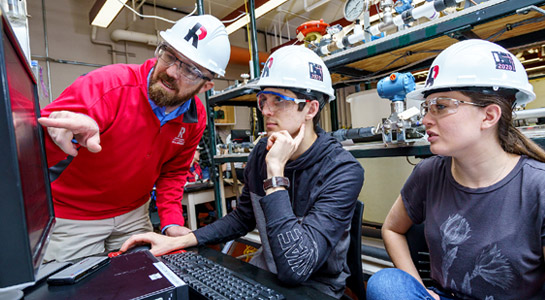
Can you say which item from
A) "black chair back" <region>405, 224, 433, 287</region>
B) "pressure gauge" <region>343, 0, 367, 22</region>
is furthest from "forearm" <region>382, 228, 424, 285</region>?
"pressure gauge" <region>343, 0, 367, 22</region>

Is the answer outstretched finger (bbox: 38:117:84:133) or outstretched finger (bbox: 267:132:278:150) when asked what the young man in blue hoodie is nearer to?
outstretched finger (bbox: 267:132:278:150)

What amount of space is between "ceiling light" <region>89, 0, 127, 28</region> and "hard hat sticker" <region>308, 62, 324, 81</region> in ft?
11.3

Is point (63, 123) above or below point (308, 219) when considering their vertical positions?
above

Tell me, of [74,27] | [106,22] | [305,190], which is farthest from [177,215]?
[74,27]

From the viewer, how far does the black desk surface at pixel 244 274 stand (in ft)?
2.01

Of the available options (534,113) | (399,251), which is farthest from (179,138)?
(534,113)

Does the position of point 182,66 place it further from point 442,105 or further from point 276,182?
point 442,105

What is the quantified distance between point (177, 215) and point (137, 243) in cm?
39

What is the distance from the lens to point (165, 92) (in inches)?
52.7

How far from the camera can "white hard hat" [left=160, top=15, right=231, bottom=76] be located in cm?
130

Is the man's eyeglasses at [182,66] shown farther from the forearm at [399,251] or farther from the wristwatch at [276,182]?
the forearm at [399,251]

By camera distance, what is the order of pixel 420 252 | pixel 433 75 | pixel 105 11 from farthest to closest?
pixel 105 11
pixel 420 252
pixel 433 75

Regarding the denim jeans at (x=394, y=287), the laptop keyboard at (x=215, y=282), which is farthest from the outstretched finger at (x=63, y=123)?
the denim jeans at (x=394, y=287)

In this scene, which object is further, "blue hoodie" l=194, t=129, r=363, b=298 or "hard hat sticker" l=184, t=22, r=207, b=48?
"hard hat sticker" l=184, t=22, r=207, b=48
